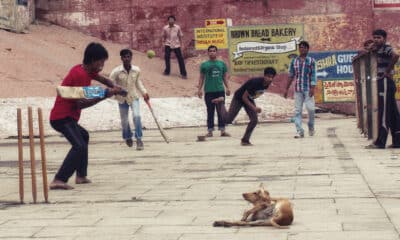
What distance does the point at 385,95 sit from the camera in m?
14.7

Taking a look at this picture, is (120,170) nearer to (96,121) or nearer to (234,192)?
(234,192)

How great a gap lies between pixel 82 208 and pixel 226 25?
68.7ft

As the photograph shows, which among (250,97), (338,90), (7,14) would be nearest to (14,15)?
(7,14)

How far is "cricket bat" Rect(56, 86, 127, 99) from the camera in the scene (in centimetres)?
1037

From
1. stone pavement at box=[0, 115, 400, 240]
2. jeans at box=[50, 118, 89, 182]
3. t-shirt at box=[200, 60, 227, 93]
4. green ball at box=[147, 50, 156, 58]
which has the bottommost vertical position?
stone pavement at box=[0, 115, 400, 240]

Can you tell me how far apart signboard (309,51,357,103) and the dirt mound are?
2.50 metres

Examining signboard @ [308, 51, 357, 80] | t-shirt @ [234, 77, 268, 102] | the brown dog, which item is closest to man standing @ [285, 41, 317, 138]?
t-shirt @ [234, 77, 268, 102]

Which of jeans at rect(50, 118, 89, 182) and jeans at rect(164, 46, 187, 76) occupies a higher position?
jeans at rect(164, 46, 187, 76)

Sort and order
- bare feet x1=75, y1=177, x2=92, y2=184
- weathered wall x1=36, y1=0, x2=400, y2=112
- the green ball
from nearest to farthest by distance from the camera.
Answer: bare feet x1=75, y1=177, x2=92, y2=184 < the green ball < weathered wall x1=36, y1=0, x2=400, y2=112

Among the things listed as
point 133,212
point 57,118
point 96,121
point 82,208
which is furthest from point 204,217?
point 96,121

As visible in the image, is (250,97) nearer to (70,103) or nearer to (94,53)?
(94,53)

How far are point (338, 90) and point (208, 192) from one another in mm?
18305

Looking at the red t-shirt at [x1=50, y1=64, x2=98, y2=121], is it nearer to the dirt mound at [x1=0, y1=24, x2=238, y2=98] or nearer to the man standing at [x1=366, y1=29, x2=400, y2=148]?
the man standing at [x1=366, y1=29, x2=400, y2=148]

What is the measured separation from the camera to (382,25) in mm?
29141
